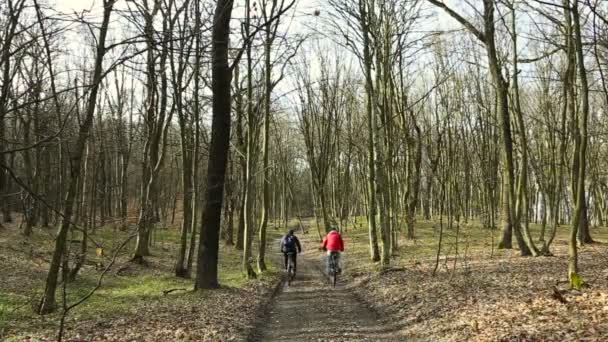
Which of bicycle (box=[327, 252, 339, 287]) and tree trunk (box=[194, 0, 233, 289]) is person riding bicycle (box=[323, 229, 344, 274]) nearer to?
bicycle (box=[327, 252, 339, 287])

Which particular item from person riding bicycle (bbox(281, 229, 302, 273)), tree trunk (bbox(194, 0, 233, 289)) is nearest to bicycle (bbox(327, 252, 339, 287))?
person riding bicycle (bbox(281, 229, 302, 273))

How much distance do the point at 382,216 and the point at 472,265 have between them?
362 cm

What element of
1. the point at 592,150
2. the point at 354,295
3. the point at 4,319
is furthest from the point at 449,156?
the point at 4,319

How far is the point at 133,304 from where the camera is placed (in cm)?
1327

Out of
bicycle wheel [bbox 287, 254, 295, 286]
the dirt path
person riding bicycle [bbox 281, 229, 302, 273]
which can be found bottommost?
the dirt path

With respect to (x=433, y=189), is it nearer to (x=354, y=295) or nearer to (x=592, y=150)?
(x=592, y=150)

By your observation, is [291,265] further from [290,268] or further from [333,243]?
[333,243]

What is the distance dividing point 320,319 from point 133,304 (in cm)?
509

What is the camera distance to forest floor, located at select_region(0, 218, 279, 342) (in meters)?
9.75

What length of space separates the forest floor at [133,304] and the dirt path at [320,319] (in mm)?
468

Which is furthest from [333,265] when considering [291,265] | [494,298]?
[494,298]

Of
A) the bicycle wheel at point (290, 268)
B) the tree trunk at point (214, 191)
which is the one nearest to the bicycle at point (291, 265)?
the bicycle wheel at point (290, 268)

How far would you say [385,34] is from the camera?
21344 mm

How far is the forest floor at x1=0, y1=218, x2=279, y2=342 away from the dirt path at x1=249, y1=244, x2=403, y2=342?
18.4 inches
